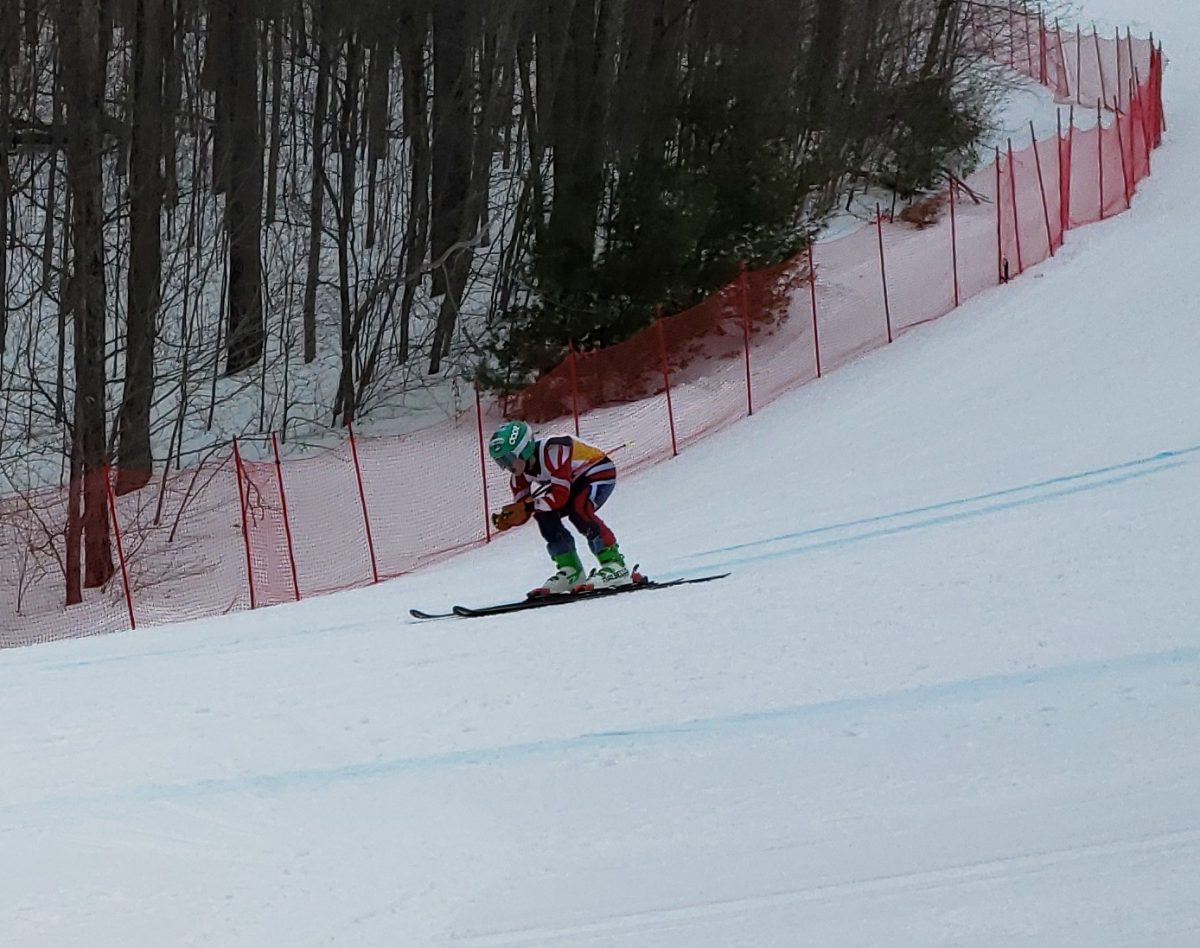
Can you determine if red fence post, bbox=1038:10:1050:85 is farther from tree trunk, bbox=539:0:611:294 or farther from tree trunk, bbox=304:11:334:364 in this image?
tree trunk, bbox=304:11:334:364

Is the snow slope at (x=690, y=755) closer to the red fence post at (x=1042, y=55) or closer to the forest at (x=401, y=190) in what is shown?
the forest at (x=401, y=190)

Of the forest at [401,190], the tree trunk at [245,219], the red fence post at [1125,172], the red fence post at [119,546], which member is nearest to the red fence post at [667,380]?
the forest at [401,190]

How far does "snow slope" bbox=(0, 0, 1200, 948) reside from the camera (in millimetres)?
5160

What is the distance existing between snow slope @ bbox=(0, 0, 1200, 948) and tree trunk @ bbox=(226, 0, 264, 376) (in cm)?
1576

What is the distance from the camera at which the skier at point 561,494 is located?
10047 mm

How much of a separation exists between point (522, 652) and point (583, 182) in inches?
673

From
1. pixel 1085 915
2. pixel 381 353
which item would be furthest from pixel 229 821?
pixel 381 353

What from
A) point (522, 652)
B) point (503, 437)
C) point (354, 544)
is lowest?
point (354, 544)

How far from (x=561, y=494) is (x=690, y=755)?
12.2 feet

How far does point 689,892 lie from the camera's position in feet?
17.2

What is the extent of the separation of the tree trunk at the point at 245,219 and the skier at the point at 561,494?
57.8ft

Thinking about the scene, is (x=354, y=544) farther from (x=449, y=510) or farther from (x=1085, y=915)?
(x=1085, y=915)

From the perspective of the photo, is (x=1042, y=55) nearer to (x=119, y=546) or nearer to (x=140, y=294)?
(x=140, y=294)

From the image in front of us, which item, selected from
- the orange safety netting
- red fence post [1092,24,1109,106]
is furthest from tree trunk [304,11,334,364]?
red fence post [1092,24,1109,106]
